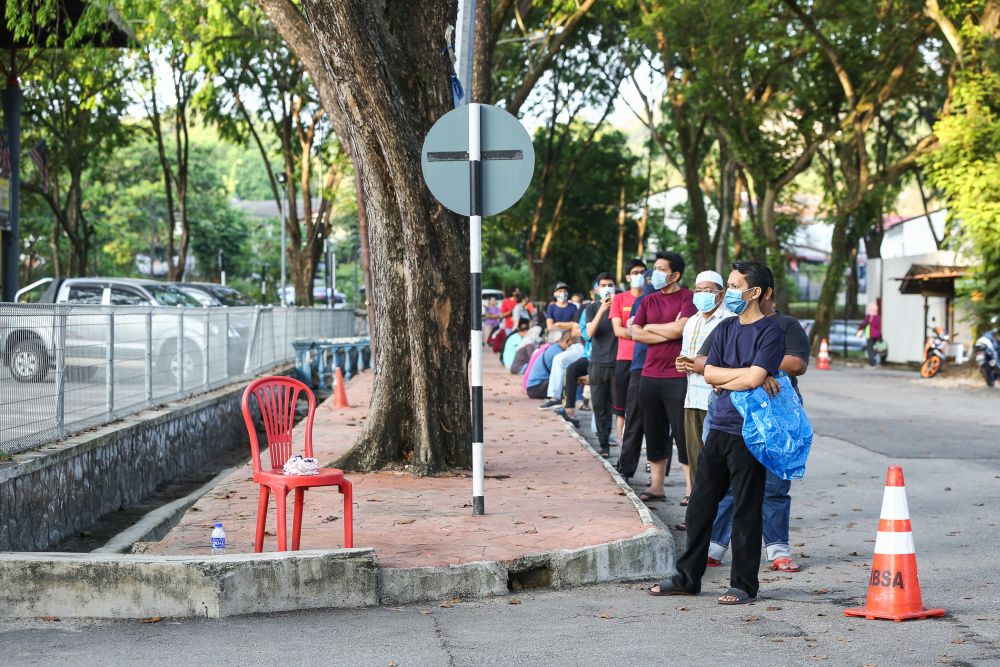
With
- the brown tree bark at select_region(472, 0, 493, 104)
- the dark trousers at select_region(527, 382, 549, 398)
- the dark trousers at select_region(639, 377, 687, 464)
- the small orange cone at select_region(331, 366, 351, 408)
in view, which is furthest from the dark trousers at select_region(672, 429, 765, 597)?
the dark trousers at select_region(527, 382, 549, 398)

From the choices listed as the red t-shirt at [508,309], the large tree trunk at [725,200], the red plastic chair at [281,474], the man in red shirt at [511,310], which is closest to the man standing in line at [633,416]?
the red plastic chair at [281,474]

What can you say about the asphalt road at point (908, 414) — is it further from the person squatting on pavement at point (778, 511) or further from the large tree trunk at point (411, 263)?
the person squatting on pavement at point (778, 511)

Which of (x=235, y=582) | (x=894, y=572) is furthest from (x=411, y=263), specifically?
(x=894, y=572)

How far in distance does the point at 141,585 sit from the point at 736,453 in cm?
315

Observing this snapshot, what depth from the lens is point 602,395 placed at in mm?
13148

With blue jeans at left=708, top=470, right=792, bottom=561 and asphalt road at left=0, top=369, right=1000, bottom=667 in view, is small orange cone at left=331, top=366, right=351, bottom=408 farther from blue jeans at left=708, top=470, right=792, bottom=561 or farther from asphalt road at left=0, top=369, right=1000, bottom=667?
blue jeans at left=708, top=470, right=792, bottom=561

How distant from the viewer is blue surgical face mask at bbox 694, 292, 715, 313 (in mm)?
8695

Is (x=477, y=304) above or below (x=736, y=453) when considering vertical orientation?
above

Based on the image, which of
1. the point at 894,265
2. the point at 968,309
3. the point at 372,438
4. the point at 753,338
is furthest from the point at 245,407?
the point at 894,265

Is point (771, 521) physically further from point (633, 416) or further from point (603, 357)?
point (603, 357)

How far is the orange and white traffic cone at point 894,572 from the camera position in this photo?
20.9 ft

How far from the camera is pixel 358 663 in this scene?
559 centimetres

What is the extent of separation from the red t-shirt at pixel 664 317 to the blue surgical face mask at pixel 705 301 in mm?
1228

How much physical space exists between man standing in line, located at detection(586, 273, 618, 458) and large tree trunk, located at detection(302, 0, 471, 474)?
68.2 inches
